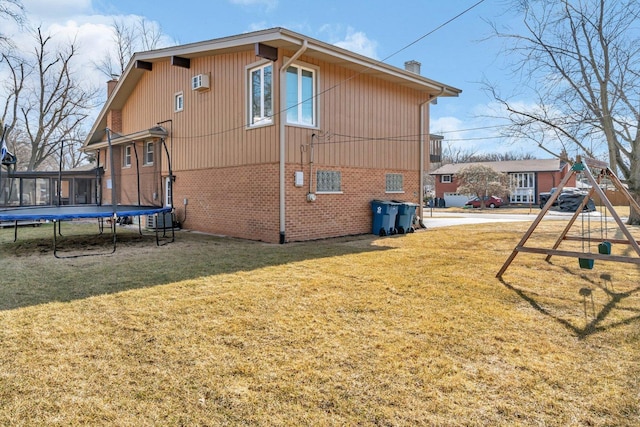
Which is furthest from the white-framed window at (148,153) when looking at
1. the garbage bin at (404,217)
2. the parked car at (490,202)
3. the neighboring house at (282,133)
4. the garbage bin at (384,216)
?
the parked car at (490,202)

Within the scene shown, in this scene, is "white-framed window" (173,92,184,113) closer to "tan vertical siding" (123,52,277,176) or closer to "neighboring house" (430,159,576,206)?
"tan vertical siding" (123,52,277,176)

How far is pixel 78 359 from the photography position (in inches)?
116

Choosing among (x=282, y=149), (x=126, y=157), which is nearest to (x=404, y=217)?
(x=282, y=149)

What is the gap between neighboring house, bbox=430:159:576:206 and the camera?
1371 inches

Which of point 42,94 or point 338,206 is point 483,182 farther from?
point 42,94

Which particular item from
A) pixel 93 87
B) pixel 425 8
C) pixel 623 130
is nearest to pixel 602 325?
pixel 425 8

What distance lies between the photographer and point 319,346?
321 cm

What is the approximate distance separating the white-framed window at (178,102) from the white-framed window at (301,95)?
4.80 meters

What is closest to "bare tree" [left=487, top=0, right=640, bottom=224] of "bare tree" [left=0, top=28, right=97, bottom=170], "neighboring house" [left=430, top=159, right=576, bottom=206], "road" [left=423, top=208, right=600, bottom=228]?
"road" [left=423, top=208, right=600, bottom=228]

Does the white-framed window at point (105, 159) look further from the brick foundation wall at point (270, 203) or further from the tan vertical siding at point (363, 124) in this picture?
the tan vertical siding at point (363, 124)

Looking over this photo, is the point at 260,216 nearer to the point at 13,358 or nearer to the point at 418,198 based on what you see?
the point at 418,198

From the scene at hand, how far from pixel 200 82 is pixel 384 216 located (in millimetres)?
6521

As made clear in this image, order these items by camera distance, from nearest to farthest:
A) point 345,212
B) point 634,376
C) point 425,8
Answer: point 634,376, point 425,8, point 345,212

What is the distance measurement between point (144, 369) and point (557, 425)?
261 cm
